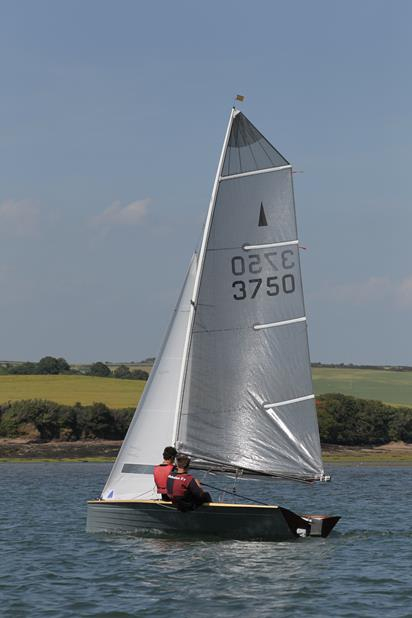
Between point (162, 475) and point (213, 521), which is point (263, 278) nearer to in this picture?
point (162, 475)

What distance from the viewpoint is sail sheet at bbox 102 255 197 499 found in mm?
32594

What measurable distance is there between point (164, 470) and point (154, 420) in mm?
2278

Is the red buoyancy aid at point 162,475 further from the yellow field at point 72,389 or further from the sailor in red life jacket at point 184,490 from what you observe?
the yellow field at point 72,389

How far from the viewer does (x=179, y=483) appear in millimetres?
30422

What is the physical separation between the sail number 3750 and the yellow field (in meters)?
75.8

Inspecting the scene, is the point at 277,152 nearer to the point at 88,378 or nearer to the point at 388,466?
the point at 388,466

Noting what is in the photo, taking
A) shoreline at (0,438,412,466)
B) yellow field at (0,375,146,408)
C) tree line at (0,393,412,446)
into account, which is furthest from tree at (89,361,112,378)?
shoreline at (0,438,412,466)

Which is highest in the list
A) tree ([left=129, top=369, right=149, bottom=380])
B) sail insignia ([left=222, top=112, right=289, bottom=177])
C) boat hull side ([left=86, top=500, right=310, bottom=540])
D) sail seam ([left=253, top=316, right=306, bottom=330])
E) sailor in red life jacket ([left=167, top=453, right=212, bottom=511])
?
sail insignia ([left=222, top=112, right=289, bottom=177])

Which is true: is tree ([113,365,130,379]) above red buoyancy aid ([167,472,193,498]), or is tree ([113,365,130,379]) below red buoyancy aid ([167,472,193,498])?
above

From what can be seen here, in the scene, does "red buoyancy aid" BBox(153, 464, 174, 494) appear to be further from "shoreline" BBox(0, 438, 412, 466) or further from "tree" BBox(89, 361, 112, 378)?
"tree" BBox(89, 361, 112, 378)

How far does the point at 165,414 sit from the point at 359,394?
10740 cm

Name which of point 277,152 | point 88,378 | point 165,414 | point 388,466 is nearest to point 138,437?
point 165,414

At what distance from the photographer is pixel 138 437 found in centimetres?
3294

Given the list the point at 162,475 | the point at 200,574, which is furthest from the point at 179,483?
the point at 200,574
